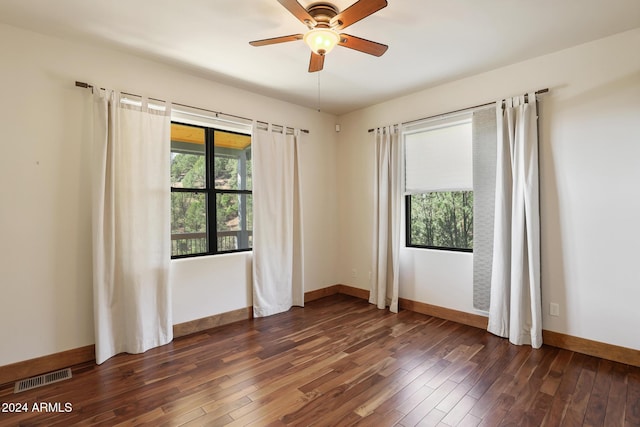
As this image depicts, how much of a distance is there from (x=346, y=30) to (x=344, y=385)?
279cm

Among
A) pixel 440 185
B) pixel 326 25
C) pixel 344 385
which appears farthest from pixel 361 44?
pixel 344 385

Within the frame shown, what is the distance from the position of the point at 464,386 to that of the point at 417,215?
2.19 metres

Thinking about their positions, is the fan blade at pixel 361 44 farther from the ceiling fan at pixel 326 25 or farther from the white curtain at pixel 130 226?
the white curtain at pixel 130 226

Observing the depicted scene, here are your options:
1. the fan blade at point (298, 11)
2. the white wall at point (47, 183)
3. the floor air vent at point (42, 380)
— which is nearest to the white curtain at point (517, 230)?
the fan blade at point (298, 11)

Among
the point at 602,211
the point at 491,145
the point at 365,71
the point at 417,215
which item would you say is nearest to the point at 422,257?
the point at 417,215

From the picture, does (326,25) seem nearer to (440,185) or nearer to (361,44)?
(361,44)

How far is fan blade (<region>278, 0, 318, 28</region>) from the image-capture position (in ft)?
6.02

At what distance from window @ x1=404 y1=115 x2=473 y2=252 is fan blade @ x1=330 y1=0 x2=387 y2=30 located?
2080 mm

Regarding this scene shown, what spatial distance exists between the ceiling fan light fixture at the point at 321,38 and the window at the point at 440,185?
2.06 metres

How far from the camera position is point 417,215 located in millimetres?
4117

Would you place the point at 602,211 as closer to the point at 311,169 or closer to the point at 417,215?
the point at 417,215

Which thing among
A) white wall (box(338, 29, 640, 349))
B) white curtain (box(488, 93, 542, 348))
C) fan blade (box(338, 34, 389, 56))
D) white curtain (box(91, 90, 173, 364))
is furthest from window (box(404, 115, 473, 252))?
white curtain (box(91, 90, 173, 364))

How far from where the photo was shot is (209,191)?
11.9ft

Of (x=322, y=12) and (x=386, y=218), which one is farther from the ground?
(x=322, y=12)
